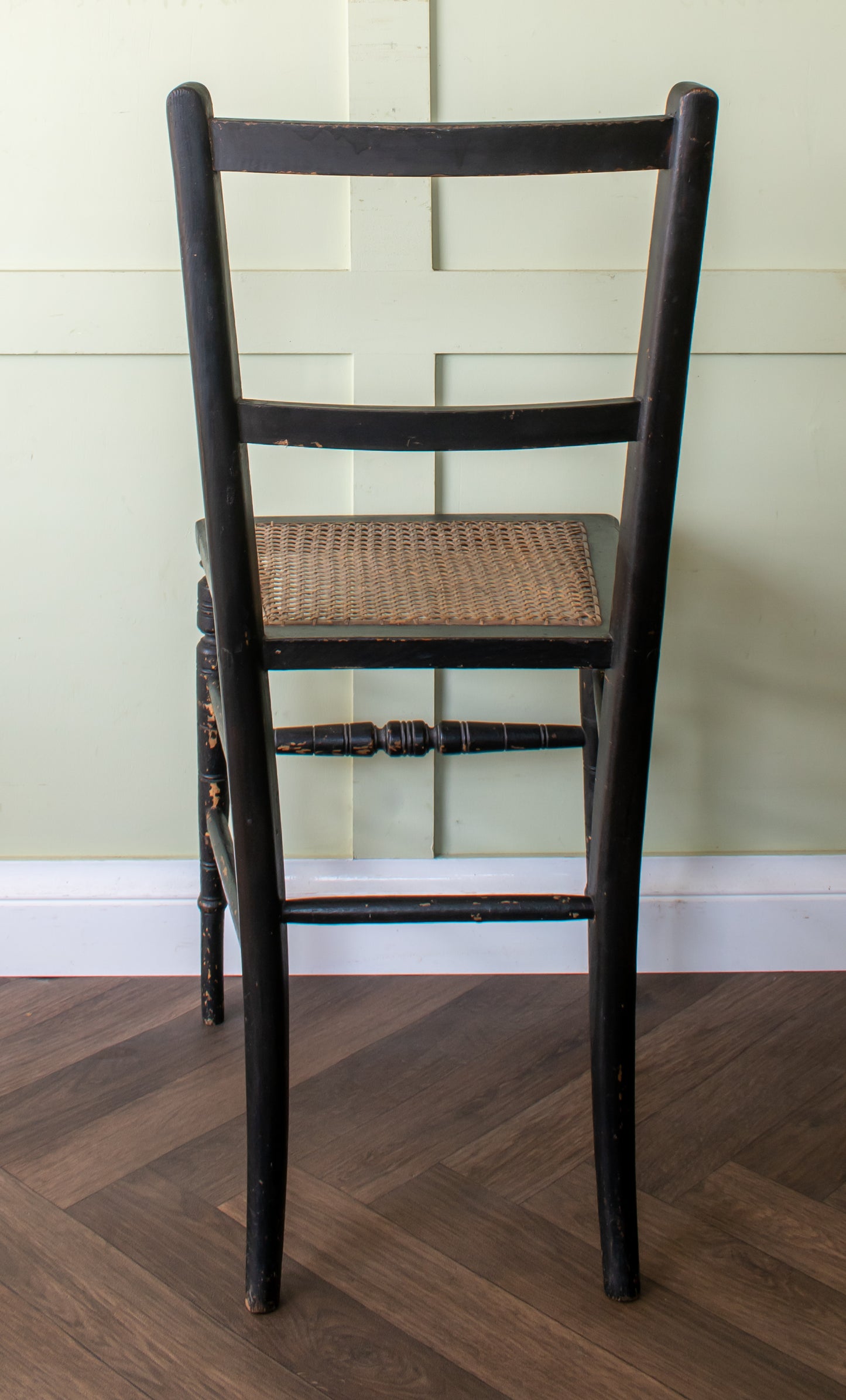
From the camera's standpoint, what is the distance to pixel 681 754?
1562mm

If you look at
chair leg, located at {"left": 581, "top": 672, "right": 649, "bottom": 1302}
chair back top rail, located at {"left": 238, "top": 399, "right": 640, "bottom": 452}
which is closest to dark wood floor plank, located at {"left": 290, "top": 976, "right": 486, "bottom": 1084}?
chair leg, located at {"left": 581, "top": 672, "right": 649, "bottom": 1302}

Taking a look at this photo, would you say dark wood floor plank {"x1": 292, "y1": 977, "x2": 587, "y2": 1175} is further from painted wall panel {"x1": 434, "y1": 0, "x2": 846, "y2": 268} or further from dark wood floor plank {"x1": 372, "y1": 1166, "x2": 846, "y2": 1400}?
painted wall panel {"x1": 434, "y1": 0, "x2": 846, "y2": 268}

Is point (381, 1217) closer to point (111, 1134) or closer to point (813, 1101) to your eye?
point (111, 1134)

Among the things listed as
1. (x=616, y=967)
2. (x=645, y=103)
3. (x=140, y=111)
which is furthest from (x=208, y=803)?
(x=645, y=103)

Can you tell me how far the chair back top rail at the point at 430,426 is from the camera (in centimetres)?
84

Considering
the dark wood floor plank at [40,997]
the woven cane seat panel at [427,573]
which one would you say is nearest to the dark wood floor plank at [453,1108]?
the dark wood floor plank at [40,997]

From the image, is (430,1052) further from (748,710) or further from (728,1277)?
(748,710)

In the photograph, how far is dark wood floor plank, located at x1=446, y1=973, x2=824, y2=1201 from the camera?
123cm

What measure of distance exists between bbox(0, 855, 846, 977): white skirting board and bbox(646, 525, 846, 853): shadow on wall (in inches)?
1.8

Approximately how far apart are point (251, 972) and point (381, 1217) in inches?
13.2

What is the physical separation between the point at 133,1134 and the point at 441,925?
19.1 inches

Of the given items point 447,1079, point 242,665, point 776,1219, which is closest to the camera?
point 242,665

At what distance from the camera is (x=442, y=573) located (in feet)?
3.54

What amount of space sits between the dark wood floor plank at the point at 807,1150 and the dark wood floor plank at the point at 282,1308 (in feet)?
1.32
